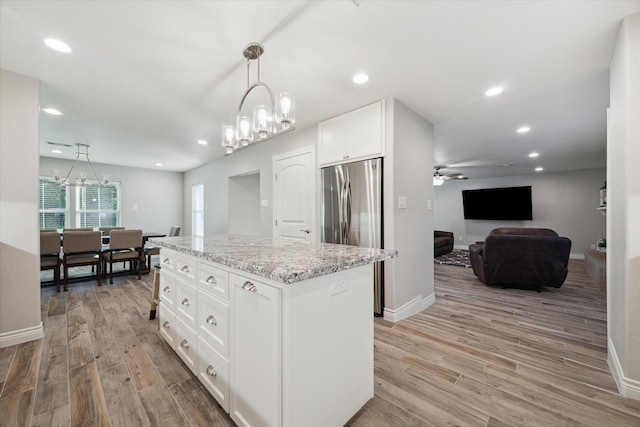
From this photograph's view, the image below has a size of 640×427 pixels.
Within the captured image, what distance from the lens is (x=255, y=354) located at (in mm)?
1163

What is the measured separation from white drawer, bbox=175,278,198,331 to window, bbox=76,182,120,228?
6232 millimetres

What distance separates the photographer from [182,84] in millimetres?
2482

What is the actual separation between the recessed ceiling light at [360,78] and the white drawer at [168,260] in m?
2.15

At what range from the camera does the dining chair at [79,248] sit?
3789 millimetres

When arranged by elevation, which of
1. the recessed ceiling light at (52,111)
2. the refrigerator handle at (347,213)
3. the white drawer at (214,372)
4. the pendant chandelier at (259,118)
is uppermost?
the recessed ceiling light at (52,111)

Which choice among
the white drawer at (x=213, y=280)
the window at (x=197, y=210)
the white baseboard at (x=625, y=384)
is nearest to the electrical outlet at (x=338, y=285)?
the white drawer at (x=213, y=280)

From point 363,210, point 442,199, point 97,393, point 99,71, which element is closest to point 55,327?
point 97,393

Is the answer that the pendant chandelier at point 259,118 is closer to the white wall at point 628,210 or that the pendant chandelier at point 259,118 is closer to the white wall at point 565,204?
the white wall at point 628,210

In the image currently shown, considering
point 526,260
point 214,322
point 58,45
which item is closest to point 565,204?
point 526,260

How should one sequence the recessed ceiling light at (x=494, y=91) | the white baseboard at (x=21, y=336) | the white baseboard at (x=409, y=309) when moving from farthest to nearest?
the white baseboard at (x=409, y=309), the recessed ceiling light at (x=494, y=91), the white baseboard at (x=21, y=336)

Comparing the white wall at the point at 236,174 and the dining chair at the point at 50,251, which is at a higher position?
the white wall at the point at 236,174

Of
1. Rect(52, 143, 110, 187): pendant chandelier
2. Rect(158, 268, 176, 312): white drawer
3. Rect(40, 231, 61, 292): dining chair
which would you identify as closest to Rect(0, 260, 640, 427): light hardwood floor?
Rect(158, 268, 176, 312): white drawer

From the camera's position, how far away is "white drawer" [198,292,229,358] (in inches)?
53.4

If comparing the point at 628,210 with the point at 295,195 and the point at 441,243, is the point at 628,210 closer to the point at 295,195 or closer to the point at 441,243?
the point at 295,195
